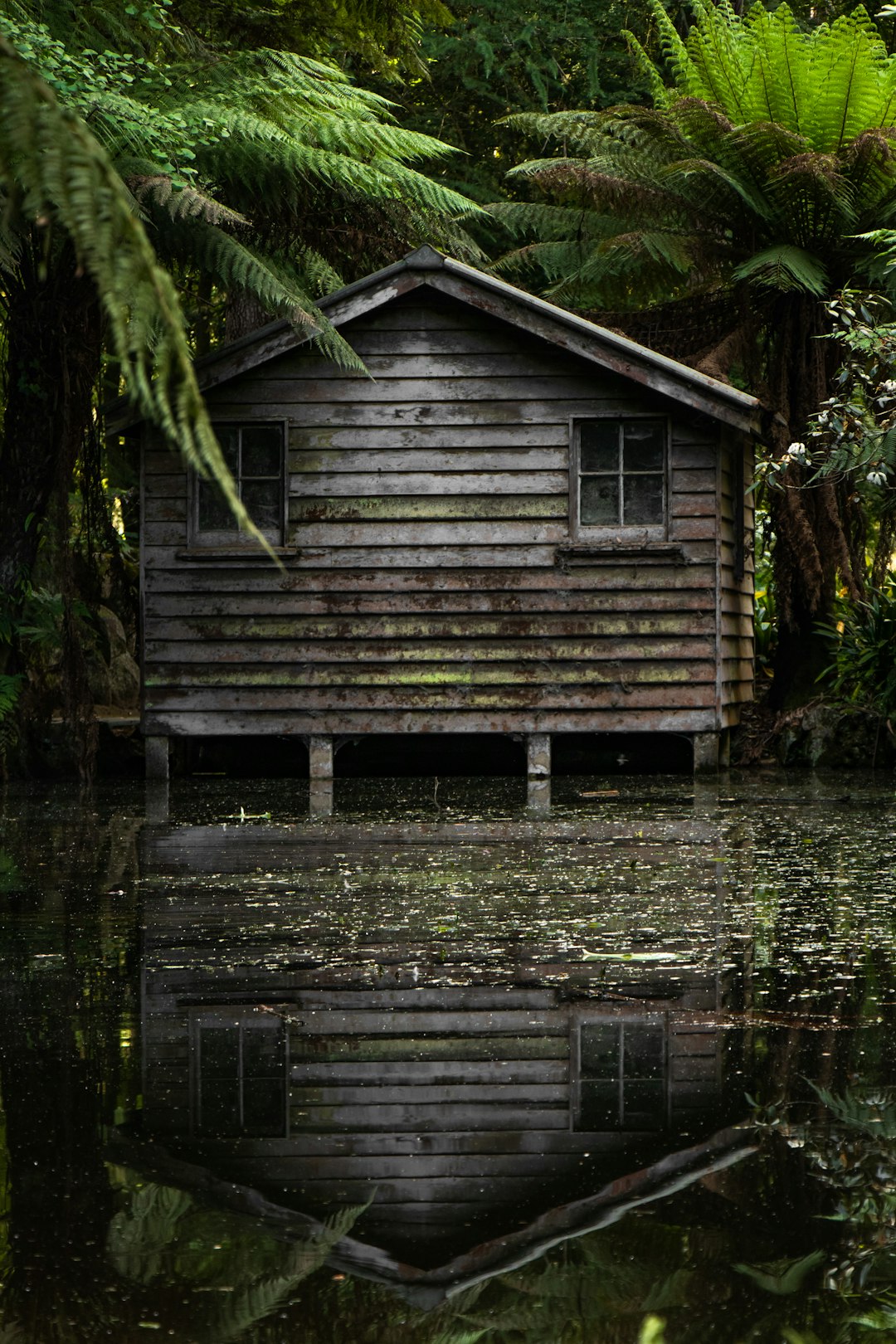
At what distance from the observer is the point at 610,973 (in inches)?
155

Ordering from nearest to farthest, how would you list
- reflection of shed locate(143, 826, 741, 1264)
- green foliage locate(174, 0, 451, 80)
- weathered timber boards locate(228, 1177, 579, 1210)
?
weathered timber boards locate(228, 1177, 579, 1210) < reflection of shed locate(143, 826, 741, 1264) < green foliage locate(174, 0, 451, 80)

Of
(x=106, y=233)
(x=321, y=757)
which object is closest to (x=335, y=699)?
(x=321, y=757)

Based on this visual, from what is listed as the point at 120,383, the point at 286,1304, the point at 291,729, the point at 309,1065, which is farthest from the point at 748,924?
the point at 120,383

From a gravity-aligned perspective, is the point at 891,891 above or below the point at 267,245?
below

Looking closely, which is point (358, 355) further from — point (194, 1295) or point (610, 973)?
point (194, 1295)

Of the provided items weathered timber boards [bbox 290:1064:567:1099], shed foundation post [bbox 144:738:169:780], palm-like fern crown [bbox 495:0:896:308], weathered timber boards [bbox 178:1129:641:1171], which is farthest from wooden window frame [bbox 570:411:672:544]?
weathered timber boards [bbox 178:1129:641:1171]

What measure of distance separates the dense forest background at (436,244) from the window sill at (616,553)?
0.94m

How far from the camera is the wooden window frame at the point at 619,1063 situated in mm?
2703

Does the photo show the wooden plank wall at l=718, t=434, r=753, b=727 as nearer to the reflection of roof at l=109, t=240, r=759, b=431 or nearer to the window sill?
the window sill

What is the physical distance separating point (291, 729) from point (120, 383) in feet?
16.5

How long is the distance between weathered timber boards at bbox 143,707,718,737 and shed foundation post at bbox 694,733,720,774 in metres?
0.15

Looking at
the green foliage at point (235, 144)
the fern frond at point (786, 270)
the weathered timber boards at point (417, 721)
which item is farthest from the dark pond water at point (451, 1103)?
the fern frond at point (786, 270)

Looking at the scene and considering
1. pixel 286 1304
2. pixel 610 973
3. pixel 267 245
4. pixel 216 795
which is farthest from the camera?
pixel 267 245

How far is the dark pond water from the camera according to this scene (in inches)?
75.7
